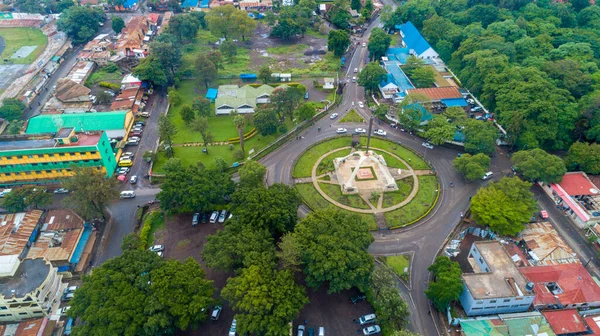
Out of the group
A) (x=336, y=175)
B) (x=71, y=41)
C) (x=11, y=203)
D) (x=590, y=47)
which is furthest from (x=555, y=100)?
(x=71, y=41)

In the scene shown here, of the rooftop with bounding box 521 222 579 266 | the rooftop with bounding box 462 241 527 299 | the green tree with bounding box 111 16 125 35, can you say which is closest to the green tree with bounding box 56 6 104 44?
the green tree with bounding box 111 16 125 35

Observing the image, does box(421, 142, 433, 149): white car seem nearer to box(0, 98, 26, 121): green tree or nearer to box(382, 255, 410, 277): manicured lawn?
box(382, 255, 410, 277): manicured lawn

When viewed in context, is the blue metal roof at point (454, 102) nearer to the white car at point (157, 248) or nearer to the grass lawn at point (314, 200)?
the grass lawn at point (314, 200)

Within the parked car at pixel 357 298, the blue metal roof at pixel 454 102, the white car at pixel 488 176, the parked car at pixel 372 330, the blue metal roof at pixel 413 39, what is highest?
the blue metal roof at pixel 413 39

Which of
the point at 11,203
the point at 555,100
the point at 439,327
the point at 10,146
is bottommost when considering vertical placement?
the point at 439,327

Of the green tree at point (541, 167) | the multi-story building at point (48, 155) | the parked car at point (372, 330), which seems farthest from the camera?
the multi-story building at point (48, 155)

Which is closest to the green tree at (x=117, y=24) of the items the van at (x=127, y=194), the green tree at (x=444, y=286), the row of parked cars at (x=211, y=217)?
the van at (x=127, y=194)

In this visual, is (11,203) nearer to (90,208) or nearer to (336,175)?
(90,208)
